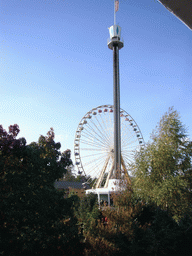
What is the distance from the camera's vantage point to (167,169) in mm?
15938

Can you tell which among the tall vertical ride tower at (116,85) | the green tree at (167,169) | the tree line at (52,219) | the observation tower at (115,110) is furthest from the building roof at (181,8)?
the tall vertical ride tower at (116,85)

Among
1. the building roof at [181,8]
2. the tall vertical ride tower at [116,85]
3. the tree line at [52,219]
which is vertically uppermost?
the tall vertical ride tower at [116,85]

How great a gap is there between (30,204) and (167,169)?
10.7m

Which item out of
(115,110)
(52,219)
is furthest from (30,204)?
(115,110)

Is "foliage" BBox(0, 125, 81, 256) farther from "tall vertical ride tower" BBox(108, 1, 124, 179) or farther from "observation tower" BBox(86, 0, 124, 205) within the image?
"tall vertical ride tower" BBox(108, 1, 124, 179)

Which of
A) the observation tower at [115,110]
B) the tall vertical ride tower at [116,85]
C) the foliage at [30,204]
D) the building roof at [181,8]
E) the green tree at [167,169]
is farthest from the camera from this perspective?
the tall vertical ride tower at [116,85]

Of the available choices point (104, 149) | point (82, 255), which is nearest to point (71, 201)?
point (82, 255)

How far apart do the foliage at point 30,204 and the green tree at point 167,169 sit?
297 inches

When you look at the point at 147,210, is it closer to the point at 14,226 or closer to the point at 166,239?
the point at 166,239

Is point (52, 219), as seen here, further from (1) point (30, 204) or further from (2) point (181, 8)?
(2) point (181, 8)

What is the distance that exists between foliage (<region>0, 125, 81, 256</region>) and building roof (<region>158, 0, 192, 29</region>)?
7.31m

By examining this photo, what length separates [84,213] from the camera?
16.9 meters

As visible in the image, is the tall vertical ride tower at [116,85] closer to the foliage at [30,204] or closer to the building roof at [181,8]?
the foliage at [30,204]

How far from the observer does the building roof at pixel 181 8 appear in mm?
1007
